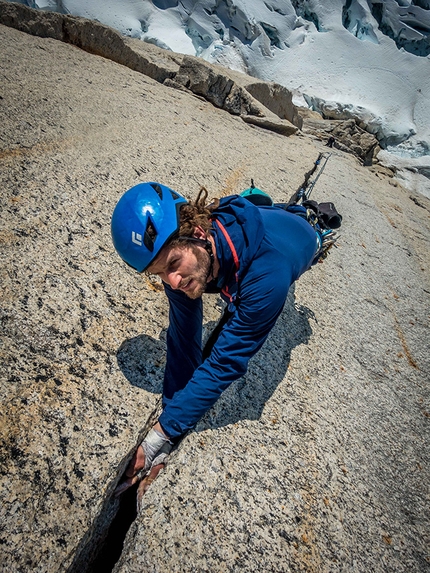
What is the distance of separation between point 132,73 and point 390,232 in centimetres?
677

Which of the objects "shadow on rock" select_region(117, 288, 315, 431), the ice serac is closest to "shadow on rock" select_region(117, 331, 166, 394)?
"shadow on rock" select_region(117, 288, 315, 431)

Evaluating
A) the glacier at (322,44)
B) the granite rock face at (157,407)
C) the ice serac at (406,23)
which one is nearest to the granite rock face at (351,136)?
the glacier at (322,44)

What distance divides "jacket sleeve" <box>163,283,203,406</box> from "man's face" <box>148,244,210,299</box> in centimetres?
21

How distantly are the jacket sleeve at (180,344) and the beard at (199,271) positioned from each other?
0.65ft

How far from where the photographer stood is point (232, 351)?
1601mm

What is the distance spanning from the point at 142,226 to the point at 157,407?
1.11 meters

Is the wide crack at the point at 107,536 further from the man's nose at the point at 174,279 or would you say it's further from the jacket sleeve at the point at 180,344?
the man's nose at the point at 174,279

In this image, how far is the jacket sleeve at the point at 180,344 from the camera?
195 cm

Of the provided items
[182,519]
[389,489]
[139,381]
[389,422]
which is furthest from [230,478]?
[389,422]

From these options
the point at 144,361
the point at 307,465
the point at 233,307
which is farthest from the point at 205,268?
the point at 307,465

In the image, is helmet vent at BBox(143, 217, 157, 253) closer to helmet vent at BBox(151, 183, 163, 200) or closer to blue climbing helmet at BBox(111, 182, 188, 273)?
blue climbing helmet at BBox(111, 182, 188, 273)

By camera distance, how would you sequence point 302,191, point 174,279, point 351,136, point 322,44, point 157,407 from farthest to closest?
point 322,44 → point 351,136 → point 302,191 → point 157,407 → point 174,279

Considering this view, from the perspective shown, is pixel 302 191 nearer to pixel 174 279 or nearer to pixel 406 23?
pixel 174 279

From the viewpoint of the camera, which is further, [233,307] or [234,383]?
[234,383]
